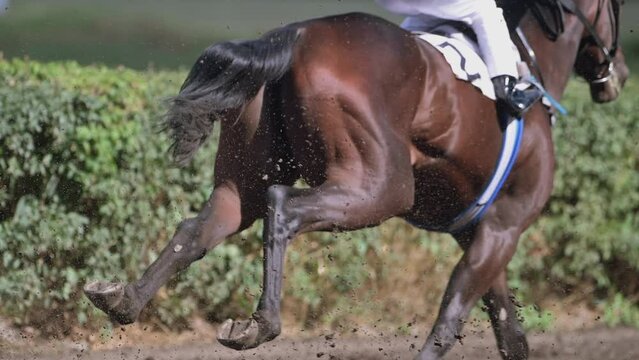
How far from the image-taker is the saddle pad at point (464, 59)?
441 cm

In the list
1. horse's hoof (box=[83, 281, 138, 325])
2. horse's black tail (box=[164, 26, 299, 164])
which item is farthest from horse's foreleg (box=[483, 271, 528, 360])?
horse's hoof (box=[83, 281, 138, 325])

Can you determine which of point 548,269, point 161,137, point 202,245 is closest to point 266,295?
point 202,245

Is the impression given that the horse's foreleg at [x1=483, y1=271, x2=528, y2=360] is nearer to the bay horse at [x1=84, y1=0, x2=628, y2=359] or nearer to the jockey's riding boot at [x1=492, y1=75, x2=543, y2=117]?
the bay horse at [x1=84, y1=0, x2=628, y2=359]

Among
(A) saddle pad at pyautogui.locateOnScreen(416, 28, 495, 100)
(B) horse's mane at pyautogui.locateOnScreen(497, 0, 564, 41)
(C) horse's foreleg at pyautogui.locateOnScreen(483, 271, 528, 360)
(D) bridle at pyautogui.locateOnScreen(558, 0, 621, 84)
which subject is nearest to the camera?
(A) saddle pad at pyautogui.locateOnScreen(416, 28, 495, 100)

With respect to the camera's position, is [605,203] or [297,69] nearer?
[297,69]

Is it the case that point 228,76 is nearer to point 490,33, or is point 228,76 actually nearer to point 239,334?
point 239,334

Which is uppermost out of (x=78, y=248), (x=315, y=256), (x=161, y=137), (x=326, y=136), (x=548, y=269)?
(x=326, y=136)

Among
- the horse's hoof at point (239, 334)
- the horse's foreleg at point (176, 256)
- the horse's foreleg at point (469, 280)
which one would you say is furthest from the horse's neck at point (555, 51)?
the horse's hoof at point (239, 334)

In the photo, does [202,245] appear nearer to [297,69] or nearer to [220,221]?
[220,221]

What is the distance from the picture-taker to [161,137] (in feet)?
20.1

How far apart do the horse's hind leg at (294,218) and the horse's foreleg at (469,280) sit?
2.01 ft

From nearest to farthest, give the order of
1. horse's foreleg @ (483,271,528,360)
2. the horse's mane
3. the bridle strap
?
horse's foreleg @ (483,271,528,360), the horse's mane, the bridle strap

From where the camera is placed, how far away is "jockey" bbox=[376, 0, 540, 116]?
452 cm

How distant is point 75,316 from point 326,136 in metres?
2.70
